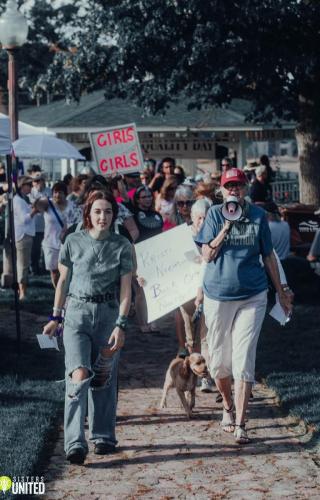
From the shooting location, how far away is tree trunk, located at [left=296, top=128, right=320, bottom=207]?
23.4 m

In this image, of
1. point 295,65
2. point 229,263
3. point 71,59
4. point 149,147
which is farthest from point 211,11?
point 229,263

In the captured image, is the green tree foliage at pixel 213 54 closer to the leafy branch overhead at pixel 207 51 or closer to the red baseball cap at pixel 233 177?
the leafy branch overhead at pixel 207 51

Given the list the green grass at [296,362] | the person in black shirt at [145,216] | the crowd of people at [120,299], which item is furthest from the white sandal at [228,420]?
the person in black shirt at [145,216]

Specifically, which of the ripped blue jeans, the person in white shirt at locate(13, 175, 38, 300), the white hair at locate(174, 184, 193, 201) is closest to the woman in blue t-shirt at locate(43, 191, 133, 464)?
the ripped blue jeans

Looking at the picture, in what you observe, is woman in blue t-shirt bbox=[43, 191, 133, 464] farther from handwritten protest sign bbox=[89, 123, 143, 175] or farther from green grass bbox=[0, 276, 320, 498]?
handwritten protest sign bbox=[89, 123, 143, 175]

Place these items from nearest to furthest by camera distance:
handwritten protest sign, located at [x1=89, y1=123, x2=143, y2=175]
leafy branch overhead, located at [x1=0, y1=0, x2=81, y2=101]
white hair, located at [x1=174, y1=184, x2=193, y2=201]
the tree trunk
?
white hair, located at [x1=174, y1=184, x2=193, y2=201]
handwritten protest sign, located at [x1=89, y1=123, x2=143, y2=175]
the tree trunk
leafy branch overhead, located at [x1=0, y1=0, x2=81, y2=101]

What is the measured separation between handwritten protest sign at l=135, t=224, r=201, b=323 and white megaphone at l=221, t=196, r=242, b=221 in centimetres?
181

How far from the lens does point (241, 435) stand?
716 centimetres

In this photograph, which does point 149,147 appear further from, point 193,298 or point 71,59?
point 193,298

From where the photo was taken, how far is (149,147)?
3195 centimetres

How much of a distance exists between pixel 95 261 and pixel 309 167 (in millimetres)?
17406

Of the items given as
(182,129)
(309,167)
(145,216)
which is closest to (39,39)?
(182,129)

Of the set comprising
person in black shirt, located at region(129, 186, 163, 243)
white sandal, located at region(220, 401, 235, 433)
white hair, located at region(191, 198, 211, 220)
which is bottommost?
white sandal, located at region(220, 401, 235, 433)

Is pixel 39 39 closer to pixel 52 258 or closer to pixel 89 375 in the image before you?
pixel 52 258
